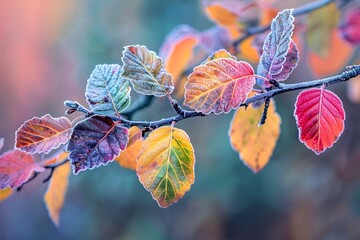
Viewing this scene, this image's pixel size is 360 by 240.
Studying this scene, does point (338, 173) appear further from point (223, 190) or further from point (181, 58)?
point (181, 58)

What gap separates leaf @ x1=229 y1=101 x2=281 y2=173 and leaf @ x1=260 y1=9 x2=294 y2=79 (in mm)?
151

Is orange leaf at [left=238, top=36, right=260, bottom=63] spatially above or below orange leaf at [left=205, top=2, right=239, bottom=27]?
below

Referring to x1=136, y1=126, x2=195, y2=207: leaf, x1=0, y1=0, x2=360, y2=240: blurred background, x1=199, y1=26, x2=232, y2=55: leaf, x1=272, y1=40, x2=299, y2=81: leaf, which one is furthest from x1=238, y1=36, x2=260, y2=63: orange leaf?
x1=0, y1=0, x2=360, y2=240: blurred background

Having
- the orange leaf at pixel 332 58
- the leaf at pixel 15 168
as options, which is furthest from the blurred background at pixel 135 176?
the leaf at pixel 15 168

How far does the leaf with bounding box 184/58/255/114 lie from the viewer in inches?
15.7

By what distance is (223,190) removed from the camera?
2.17 metres

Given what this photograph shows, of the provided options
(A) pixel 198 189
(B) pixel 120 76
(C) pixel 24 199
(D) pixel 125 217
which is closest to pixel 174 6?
(A) pixel 198 189

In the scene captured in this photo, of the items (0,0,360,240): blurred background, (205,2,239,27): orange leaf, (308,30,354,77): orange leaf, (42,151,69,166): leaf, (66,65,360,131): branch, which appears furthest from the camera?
(0,0,360,240): blurred background

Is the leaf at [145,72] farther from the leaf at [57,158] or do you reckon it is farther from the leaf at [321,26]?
the leaf at [321,26]

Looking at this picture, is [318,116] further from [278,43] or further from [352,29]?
[352,29]

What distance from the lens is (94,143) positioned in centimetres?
41

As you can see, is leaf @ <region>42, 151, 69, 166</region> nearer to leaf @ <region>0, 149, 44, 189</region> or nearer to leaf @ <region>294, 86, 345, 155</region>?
leaf @ <region>0, 149, 44, 189</region>

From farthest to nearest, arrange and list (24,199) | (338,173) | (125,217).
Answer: (24,199) → (125,217) → (338,173)

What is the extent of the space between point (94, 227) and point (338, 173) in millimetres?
1403
